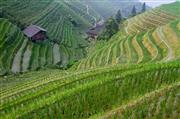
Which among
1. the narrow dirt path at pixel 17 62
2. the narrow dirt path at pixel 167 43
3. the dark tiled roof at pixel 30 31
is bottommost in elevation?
the narrow dirt path at pixel 17 62

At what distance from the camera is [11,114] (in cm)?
1591

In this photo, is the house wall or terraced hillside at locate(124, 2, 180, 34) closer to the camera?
terraced hillside at locate(124, 2, 180, 34)

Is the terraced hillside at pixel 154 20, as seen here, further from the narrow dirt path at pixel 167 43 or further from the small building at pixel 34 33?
the small building at pixel 34 33

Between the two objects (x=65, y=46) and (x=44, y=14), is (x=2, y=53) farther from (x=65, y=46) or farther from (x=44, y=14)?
(x=44, y=14)

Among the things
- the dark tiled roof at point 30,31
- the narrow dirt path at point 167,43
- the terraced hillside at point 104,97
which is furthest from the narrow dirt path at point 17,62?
the terraced hillside at point 104,97

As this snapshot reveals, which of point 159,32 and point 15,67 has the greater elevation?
point 159,32

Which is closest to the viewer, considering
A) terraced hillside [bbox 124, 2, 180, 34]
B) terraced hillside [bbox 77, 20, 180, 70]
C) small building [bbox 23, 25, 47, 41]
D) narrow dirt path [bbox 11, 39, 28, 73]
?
terraced hillside [bbox 77, 20, 180, 70]

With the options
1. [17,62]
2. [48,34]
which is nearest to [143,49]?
[17,62]

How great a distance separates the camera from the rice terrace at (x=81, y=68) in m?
15.4

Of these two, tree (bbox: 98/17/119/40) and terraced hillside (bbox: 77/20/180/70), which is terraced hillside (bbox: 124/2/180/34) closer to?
tree (bbox: 98/17/119/40)

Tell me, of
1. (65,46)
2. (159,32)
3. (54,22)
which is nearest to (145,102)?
(159,32)

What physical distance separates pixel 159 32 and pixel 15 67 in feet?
71.7

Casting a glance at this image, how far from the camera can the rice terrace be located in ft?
50.5

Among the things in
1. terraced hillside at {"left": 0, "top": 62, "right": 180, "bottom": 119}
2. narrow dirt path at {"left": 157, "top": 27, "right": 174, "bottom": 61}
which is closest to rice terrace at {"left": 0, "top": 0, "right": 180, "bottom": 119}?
terraced hillside at {"left": 0, "top": 62, "right": 180, "bottom": 119}
